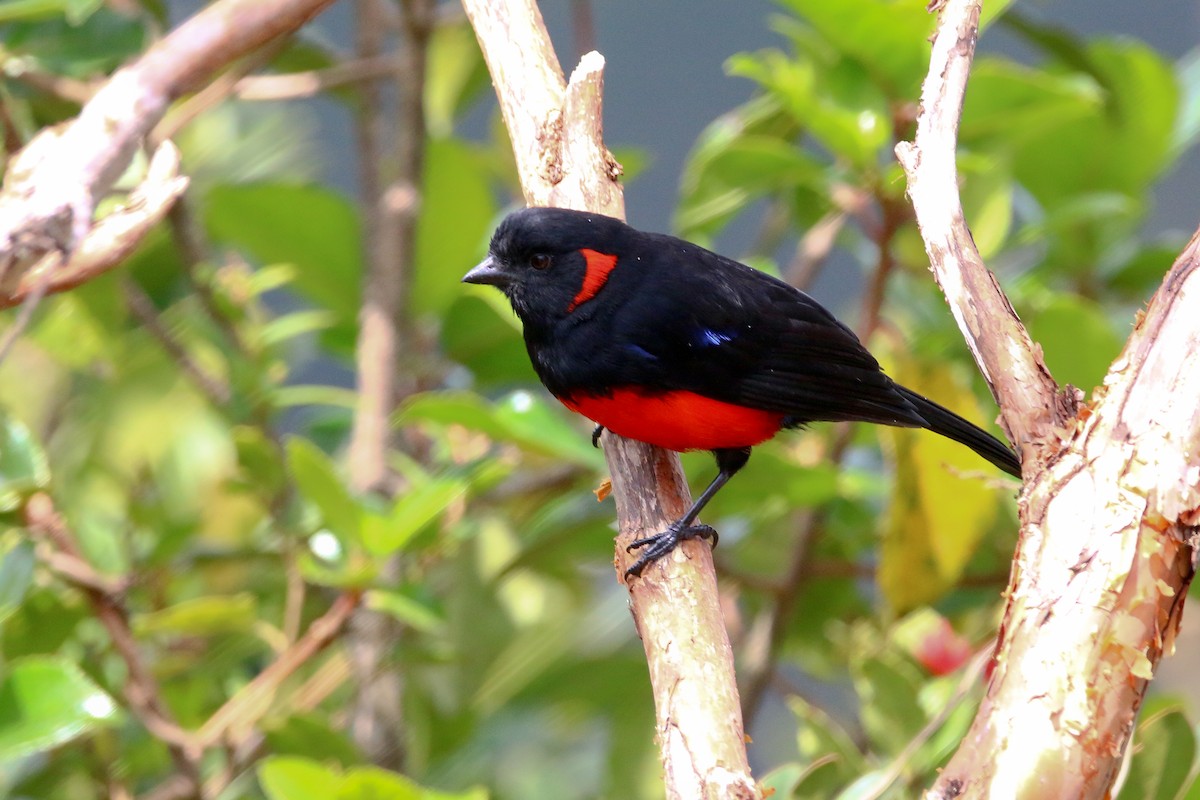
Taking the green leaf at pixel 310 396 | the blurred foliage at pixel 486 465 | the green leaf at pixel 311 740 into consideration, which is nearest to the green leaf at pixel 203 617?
the blurred foliage at pixel 486 465

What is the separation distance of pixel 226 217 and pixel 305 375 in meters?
2.17

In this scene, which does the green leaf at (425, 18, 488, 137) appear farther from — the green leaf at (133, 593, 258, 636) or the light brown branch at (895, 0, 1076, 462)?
the light brown branch at (895, 0, 1076, 462)

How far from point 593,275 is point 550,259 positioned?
7 centimetres

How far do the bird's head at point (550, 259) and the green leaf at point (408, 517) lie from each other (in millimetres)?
297

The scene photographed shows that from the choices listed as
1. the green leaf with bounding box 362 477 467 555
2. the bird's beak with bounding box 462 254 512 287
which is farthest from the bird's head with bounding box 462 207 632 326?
the green leaf with bounding box 362 477 467 555

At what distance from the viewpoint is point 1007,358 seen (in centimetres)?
116

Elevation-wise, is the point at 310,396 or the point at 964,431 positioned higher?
the point at 310,396

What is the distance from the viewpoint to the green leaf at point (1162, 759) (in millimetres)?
1507

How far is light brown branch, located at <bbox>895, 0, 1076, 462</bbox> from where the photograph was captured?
112cm

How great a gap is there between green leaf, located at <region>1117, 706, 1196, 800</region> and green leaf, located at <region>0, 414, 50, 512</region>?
137cm

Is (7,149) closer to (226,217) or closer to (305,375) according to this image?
(226,217)

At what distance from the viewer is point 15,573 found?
1548 millimetres

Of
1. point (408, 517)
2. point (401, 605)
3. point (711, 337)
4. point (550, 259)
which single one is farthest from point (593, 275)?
Result: point (401, 605)

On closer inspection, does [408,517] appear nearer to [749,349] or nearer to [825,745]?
[749,349]
